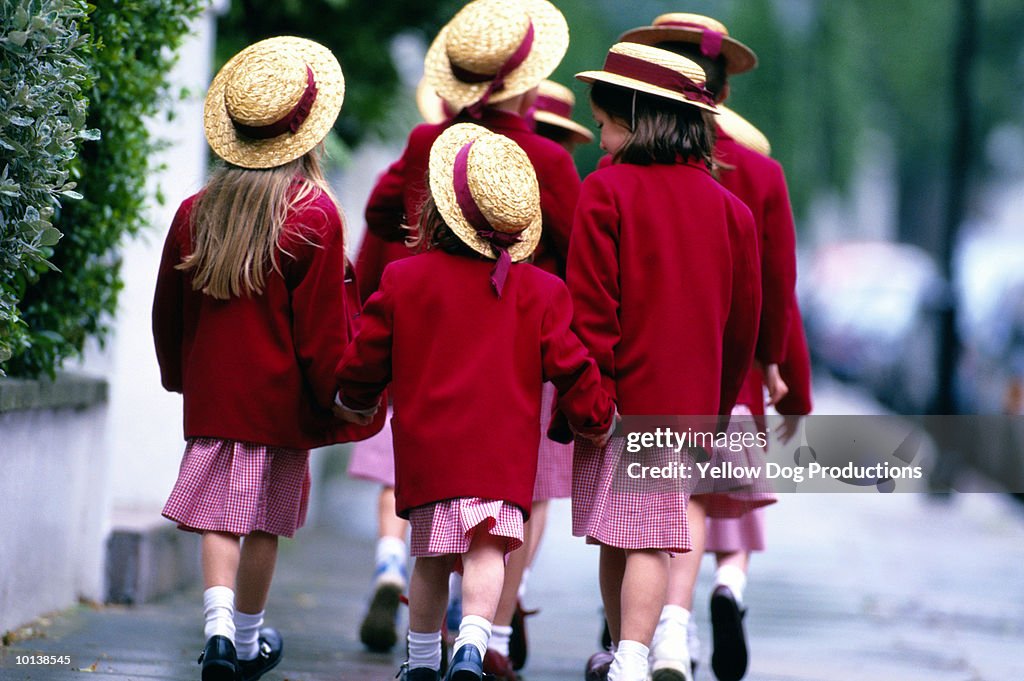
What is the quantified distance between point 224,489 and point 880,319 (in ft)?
87.5

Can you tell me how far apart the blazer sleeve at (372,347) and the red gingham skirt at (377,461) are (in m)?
1.51

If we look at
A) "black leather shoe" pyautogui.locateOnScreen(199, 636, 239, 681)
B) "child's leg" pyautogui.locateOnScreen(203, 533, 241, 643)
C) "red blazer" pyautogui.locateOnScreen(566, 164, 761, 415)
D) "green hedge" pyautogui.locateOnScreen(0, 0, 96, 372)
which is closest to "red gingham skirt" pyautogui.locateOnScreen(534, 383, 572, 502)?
"red blazer" pyautogui.locateOnScreen(566, 164, 761, 415)

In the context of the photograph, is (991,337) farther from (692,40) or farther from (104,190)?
(104,190)

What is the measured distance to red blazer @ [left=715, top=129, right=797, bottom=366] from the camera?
5.32 meters

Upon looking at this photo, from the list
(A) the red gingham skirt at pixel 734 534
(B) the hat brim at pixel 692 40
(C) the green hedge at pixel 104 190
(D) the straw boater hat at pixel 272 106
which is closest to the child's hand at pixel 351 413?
(D) the straw boater hat at pixel 272 106

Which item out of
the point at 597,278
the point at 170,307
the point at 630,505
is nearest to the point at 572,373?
the point at 597,278

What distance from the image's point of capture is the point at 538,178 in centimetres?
533

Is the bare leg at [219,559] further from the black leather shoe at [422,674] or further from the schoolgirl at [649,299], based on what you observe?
the schoolgirl at [649,299]

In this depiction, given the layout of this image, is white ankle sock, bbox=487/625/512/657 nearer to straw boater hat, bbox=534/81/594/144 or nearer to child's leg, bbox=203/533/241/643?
child's leg, bbox=203/533/241/643

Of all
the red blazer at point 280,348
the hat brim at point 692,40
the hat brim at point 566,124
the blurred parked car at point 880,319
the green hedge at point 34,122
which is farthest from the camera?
the blurred parked car at point 880,319

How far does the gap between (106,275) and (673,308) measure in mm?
2399

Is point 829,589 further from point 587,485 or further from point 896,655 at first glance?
point 587,485

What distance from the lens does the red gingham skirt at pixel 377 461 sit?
5.99 metres

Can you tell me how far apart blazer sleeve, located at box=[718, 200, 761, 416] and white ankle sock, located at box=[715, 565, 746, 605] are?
0.92 m
